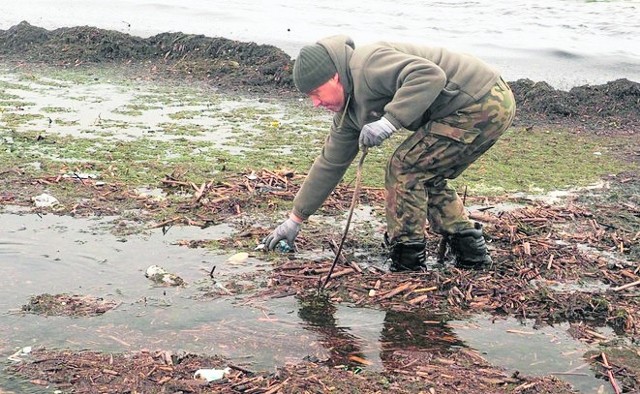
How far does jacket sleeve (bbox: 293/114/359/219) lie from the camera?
572 centimetres

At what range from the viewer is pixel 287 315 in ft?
17.0

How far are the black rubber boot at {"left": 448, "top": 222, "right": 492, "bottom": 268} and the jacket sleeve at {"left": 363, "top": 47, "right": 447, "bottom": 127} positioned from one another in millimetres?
1004

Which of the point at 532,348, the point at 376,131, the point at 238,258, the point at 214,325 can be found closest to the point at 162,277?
the point at 238,258

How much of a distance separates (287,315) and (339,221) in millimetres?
1828

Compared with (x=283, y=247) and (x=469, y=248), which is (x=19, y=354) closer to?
(x=283, y=247)

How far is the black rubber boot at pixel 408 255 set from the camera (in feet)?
18.7

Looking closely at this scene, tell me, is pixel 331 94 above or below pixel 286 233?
above

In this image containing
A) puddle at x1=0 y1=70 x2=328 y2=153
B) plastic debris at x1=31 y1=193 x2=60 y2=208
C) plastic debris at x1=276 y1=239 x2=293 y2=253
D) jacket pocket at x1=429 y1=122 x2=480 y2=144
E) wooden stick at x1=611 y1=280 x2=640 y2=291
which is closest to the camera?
jacket pocket at x1=429 y1=122 x2=480 y2=144

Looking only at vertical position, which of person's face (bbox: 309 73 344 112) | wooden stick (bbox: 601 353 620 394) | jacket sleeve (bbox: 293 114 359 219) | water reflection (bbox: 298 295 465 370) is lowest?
water reflection (bbox: 298 295 465 370)

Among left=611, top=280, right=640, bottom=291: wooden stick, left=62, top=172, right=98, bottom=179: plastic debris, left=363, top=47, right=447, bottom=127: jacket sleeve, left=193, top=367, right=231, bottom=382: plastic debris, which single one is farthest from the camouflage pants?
left=62, top=172, right=98, bottom=179: plastic debris

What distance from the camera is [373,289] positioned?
5.54m

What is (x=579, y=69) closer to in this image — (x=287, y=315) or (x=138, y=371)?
(x=287, y=315)

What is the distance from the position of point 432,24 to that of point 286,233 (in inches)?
632

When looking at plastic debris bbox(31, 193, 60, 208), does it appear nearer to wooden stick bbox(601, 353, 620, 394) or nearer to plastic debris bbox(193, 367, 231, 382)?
plastic debris bbox(193, 367, 231, 382)
